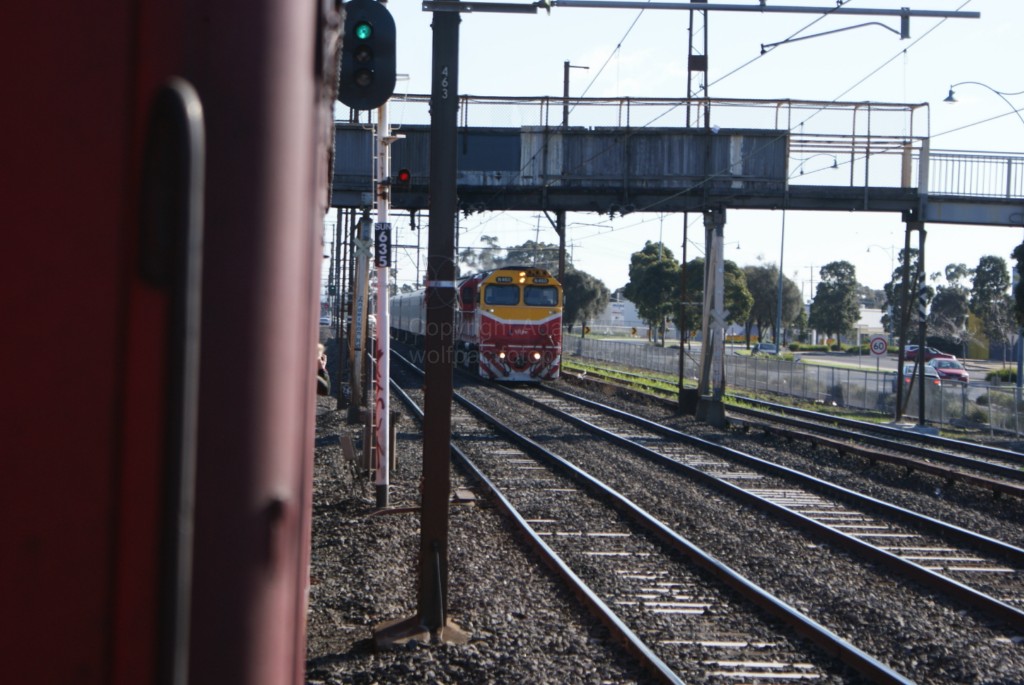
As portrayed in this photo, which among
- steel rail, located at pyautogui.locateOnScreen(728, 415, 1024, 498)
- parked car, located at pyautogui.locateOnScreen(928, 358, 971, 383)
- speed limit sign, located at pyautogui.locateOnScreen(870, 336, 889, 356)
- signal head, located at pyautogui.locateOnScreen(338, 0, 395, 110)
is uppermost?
signal head, located at pyautogui.locateOnScreen(338, 0, 395, 110)

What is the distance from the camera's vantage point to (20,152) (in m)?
1.39

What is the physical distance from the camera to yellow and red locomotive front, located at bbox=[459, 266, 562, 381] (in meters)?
30.5

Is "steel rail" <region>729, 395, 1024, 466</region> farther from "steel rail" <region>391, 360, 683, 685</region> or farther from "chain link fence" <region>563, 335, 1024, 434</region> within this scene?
"steel rail" <region>391, 360, 683, 685</region>

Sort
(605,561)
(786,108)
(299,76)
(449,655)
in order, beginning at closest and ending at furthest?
(299,76) → (449,655) → (605,561) → (786,108)

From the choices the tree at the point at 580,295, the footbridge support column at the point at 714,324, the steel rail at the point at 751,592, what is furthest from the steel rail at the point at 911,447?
the tree at the point at 580,295

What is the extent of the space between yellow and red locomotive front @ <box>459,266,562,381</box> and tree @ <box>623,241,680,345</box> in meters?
25.1

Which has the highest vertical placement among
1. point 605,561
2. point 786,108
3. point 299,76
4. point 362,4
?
point 786,108

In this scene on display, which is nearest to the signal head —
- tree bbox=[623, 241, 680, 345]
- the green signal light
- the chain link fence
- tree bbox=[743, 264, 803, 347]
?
the green signal light

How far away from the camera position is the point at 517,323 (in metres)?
30.5

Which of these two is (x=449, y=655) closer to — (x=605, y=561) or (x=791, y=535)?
(x=605, y=561)

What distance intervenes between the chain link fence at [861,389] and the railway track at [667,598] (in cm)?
1453

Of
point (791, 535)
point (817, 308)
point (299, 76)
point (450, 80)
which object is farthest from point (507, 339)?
point (817, 308)

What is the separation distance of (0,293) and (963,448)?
65.7 feet

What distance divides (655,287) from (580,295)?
9.32 metres
